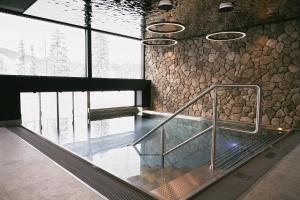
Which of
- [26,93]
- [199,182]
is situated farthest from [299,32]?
[26,93]

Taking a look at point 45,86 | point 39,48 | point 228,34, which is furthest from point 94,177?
point 39,48

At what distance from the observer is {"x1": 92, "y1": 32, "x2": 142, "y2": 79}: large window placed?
8.42 metres

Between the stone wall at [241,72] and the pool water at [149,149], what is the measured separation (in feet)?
4.72

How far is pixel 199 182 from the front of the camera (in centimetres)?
243

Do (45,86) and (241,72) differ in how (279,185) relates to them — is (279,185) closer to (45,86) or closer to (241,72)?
(241,72)

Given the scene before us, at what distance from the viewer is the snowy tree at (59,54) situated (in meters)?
7.35

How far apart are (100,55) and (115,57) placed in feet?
2.79

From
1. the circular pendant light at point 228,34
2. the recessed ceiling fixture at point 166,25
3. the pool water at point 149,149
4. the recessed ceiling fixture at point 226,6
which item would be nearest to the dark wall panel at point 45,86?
the pool water at point 149,149

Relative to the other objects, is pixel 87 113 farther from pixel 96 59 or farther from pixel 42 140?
pixel 42 140

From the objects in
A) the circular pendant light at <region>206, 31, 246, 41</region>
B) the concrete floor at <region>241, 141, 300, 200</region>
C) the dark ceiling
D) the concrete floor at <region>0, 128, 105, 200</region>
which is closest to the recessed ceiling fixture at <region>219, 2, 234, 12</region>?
the dark ceiling

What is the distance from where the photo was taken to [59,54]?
757 centimetres

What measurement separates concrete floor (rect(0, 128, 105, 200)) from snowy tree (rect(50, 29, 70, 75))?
15.4ft

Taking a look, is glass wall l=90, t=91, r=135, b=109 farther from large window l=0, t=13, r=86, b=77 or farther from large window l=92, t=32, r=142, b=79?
large window l=0, t=13, r=86, b=77

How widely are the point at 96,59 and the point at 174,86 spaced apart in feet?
11.3
